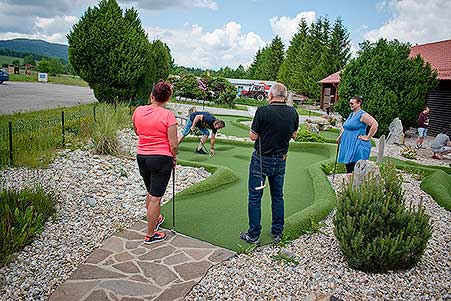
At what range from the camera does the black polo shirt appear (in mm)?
3826

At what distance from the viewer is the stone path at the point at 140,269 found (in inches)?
127

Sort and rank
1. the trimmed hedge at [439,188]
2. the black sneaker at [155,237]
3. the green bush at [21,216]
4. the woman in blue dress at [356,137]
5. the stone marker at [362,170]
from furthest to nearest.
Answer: the trimmed hedge at [439,188] < the woman in blue dress at [356,137] < the stone marker at [362,170] < the black sneaker at [155,237] < the green bush at [21,216]

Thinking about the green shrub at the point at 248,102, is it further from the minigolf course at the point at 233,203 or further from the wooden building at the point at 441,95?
the minigolf course at the point at 233,203

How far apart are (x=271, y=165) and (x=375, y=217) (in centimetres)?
116

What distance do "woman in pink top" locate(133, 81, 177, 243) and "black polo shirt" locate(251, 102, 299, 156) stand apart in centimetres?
93

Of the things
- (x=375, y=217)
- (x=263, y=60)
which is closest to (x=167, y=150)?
(x=375, y=217)

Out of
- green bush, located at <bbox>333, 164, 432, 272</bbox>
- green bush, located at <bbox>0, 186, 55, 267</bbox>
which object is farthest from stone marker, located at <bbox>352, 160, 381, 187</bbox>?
green bush, located at <bbox>0, 186, 55, 267</bbox>

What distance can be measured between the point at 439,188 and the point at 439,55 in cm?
1494

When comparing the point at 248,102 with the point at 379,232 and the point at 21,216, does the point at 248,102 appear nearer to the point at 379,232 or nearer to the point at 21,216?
the point at 21,216

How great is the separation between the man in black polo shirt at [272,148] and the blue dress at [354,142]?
7.73 ft

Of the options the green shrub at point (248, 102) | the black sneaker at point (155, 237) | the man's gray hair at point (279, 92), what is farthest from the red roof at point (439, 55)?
the black sneaker at point (155, 237)

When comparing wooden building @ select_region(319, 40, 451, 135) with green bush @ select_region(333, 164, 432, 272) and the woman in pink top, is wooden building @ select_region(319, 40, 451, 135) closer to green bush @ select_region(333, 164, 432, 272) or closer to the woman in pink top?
green bush @ select_region(333, 164, 432, 272)

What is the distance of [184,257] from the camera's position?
12.7 feet

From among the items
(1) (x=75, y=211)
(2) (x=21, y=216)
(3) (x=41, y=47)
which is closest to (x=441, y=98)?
(1) (x=75, y=211)
